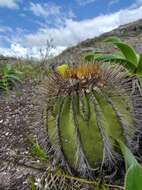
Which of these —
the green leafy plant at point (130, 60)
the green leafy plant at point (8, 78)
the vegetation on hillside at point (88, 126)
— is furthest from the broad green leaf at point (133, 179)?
the green leafy plant at point (8, 78)

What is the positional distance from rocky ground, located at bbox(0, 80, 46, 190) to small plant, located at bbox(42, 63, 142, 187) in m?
0.20

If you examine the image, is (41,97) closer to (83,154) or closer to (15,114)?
(83,154)

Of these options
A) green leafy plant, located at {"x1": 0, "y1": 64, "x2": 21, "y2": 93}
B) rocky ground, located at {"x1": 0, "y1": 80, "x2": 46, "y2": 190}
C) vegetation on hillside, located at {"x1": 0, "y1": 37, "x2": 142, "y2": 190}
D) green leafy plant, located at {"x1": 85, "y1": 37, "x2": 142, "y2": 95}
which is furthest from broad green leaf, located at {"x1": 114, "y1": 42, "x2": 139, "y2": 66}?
green leafy plant, located at {"x1": 0, "y1": 64, "x2": 21, "y2": 93}

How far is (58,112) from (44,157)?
40 centimetres

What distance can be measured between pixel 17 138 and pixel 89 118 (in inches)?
52.4

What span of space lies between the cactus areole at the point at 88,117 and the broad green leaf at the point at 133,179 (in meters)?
0.62

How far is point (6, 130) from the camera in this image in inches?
147

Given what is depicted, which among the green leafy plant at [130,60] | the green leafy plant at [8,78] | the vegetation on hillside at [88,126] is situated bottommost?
the green leafy plant at [8,78]

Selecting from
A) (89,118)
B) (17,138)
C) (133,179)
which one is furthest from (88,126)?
(17,138)

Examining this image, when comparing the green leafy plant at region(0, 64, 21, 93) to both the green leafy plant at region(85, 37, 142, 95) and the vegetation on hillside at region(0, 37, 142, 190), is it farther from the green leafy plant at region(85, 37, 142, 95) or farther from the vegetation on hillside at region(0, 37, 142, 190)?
the vegetation on hillside at region(0, 37, 142, 190)

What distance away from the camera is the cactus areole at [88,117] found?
2.25 metres

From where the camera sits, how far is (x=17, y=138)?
346 cm

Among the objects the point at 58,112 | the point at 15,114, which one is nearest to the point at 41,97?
the point at 58,112

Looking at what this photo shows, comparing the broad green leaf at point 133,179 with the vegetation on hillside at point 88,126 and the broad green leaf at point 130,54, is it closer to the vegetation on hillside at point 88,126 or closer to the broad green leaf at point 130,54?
the vegetation on hillside at point 88,126
